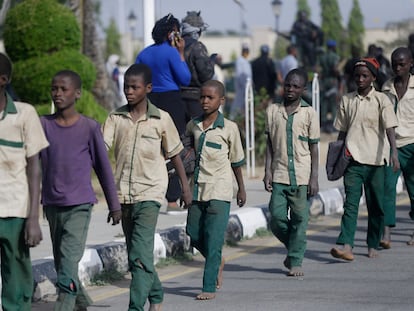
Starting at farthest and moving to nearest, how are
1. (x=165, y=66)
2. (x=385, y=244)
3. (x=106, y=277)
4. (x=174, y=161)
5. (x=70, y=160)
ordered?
(x=165, y=66) < (x=385, y=244) < (x=106, y=277) < (x=174, y=161) < (x=70, y=160)

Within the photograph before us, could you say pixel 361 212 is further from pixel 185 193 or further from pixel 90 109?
pixel 185 193

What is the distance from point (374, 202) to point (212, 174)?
7.76 ft

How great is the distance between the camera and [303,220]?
9.80 metres

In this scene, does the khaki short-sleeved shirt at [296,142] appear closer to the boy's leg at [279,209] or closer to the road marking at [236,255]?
the boy's leg at [279,209]

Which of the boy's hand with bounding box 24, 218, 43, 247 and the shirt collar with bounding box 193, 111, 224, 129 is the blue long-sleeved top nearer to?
the shirt collar with bounding box 193, 111, 224, 129

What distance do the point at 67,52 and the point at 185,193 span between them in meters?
7.06

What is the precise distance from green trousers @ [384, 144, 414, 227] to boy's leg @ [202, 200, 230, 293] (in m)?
2.64

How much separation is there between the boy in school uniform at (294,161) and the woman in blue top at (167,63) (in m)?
2.20

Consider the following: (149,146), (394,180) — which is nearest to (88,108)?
(394,180)

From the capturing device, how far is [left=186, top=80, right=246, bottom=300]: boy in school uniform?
8.84m

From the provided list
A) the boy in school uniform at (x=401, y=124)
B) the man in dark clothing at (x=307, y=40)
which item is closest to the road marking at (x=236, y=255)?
the boy in school uniform at (x=401, y=124)

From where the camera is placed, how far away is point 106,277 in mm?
9648

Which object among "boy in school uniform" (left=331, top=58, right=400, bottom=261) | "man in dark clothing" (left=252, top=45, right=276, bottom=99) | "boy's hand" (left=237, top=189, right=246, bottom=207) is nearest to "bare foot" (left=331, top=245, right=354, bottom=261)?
"boy in school uniform" (left=331, top=58, right=400, bottom=261)

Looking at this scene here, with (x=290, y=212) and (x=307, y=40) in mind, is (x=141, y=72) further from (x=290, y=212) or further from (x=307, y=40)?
(x=307, y=40)
